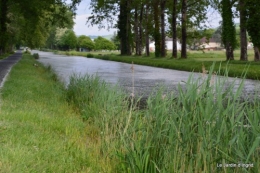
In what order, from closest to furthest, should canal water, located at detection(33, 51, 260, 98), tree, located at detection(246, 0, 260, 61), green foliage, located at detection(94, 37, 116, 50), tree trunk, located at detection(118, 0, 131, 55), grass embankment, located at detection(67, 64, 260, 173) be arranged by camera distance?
grass embankment, located at detection(67, 64, 260, 173) < canal water, located at detection(33, 51, 260, 98) < tree, located at detection(246, 0, 260, 61) < tree trunk, located at detection(118, 0, 131, 55) < green foliage, located at detection(94, 37, 116, 50)

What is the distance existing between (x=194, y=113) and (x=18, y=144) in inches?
92.8

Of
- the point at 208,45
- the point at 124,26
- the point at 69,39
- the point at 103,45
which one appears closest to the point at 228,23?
the point at 124,26

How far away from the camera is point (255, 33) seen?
23641 mm

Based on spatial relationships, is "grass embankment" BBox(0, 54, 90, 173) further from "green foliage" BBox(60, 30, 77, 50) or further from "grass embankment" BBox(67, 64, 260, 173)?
"green foliage" BBox(60, 30, 77, 50)

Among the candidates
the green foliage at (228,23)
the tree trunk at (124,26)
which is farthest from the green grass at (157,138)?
the tree trunk at (124,26)

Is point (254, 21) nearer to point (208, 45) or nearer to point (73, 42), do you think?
point (208, 45)

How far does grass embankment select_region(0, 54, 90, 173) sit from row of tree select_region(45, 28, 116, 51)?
138 m

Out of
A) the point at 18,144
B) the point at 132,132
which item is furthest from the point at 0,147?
the point at 132,132

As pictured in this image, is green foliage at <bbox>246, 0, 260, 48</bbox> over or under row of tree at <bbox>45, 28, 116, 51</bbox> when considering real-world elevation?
under

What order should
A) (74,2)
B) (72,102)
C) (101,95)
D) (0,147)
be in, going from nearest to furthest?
A: (0,147), (101,95), (72,102), (74,2)

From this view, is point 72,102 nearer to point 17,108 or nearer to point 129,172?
point 17,108

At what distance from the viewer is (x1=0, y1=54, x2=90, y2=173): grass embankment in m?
4.04

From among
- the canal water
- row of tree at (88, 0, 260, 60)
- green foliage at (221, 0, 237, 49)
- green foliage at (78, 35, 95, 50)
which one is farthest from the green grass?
green foliage at (78, 35, 95, 50)

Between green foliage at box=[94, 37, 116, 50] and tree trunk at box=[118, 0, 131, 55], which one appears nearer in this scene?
tree trunk at box=[118, 0, 131, 55]
